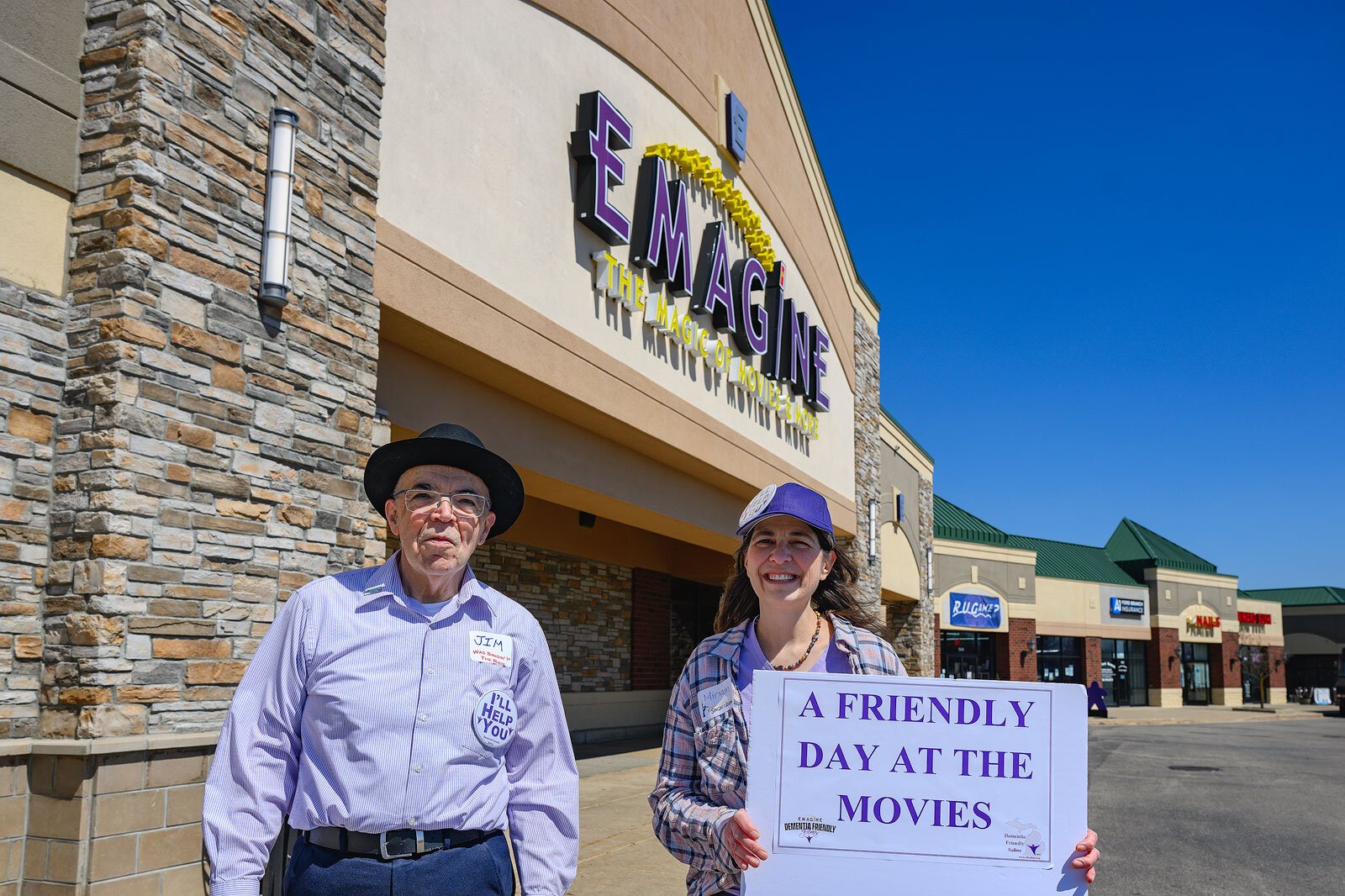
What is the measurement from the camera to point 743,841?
294cm

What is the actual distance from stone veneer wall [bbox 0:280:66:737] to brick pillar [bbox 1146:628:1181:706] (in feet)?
176

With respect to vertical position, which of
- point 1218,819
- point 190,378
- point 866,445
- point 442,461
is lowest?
point 1218,819

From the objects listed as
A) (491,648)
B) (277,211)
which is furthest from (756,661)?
(277,211)

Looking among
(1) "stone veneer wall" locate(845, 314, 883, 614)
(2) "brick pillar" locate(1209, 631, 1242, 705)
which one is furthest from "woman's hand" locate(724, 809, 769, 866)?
(2) "brick pillar" locate(1209, 631, 1242, 705)

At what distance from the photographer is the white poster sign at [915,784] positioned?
9.78 ft

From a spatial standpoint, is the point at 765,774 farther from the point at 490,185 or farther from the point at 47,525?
the point at 490,185

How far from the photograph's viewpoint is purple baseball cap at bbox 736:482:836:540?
11.0 ft

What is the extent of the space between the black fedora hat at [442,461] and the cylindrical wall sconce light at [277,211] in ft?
11.0

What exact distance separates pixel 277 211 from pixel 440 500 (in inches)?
156

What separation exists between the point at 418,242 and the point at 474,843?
19.4 ft

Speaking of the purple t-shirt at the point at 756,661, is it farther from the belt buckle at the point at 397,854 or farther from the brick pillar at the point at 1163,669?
the brick pillar at the point at 1163,669

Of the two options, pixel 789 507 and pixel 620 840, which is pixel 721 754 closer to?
pixel 789 507

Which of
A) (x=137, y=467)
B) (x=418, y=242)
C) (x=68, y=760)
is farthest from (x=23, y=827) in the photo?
(x=418, y=242)

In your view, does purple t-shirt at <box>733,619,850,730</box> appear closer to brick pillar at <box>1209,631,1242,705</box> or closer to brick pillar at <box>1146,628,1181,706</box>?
brick pillar at <box>1146,628,1181,706</box>
